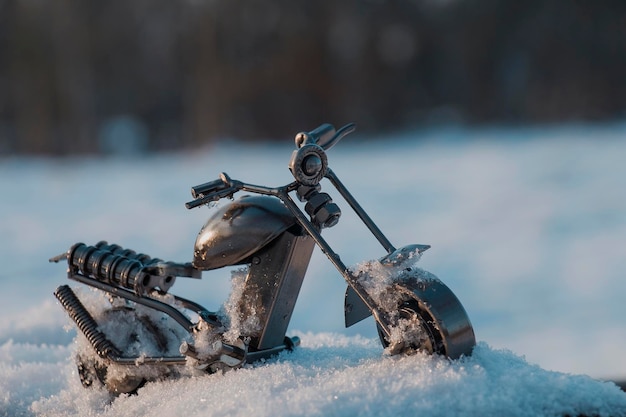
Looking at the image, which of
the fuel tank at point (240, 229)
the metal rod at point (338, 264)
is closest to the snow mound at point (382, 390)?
Answer: the metal rod at point (338, 264)

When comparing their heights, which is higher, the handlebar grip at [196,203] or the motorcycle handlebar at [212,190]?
the motorcycle handlebar at [212,190]

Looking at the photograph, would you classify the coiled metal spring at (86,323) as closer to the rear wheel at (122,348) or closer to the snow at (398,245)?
the rear wheel at (122,348)

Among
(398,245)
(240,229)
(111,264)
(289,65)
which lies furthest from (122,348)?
(289,65)

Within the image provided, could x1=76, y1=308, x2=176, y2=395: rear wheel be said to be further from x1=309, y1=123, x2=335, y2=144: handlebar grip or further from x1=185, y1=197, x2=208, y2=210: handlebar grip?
x1=309, y1=123, x2=335, y2=144: handlebar grip

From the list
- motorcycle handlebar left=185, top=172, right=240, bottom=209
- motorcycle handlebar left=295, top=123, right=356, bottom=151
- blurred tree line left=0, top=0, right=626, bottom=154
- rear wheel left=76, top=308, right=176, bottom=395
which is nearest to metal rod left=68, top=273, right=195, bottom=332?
rear wheel left=76, top=308, right=176, bottom=395

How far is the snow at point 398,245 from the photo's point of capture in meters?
1.87

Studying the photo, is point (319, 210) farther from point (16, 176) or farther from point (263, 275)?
point (16, 176)

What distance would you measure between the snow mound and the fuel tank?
1.10ft

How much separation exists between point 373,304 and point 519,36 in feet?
54.6

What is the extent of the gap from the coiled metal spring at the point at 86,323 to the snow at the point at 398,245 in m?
0.16

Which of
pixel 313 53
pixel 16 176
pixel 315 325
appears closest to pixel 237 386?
pixel 315 325

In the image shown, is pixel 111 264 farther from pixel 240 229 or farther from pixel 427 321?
pixel 427 321

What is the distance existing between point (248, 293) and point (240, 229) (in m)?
0.20

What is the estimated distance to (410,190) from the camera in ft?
31.2
